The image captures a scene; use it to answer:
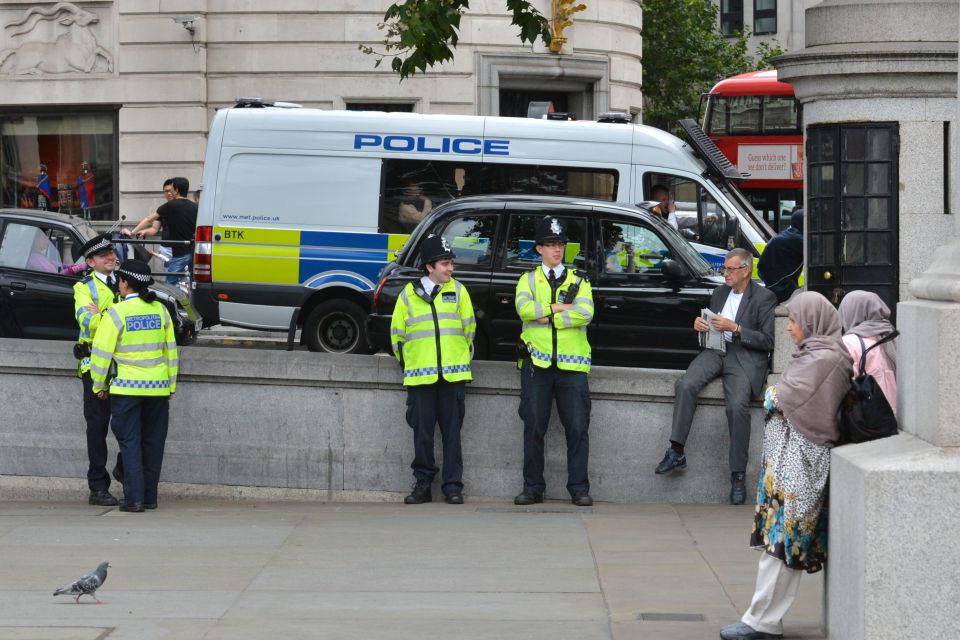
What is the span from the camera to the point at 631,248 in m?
12.7

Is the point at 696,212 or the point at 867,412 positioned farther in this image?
the point at 696,212

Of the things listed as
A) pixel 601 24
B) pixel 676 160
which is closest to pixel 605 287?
pixel 676 160

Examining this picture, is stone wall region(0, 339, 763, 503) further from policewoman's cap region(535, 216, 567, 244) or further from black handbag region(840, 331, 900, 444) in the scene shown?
black handbag region(840, 331, 900, 444)

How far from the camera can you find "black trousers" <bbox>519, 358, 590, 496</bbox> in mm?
10547

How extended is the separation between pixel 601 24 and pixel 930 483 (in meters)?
20.9

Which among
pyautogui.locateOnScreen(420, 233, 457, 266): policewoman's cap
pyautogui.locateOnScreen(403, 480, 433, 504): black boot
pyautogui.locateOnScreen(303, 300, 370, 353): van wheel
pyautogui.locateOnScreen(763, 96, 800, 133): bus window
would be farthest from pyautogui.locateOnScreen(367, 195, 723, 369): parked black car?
pyautogui.locateOnScreen(763, 96, 800, 133): bus window

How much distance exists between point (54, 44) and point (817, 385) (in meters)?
20.7

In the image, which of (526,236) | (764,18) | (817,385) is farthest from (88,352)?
(764,18)

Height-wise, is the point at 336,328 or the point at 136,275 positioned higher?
the point at 136,275

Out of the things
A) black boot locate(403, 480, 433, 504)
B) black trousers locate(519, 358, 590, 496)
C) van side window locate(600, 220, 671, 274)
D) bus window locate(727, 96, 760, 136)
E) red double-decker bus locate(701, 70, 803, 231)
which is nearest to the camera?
black trousers locate(519, 358, 590, 496)

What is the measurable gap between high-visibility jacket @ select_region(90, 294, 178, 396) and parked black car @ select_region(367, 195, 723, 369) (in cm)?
262

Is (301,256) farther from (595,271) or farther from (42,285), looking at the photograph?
(595,271)

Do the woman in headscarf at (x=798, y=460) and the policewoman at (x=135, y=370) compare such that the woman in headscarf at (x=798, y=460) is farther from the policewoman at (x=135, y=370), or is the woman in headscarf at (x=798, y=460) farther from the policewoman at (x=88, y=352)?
the policewoman at (x=88, y=352)

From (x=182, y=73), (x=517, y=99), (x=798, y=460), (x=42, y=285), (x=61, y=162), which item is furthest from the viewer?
(x=517, y=99)
